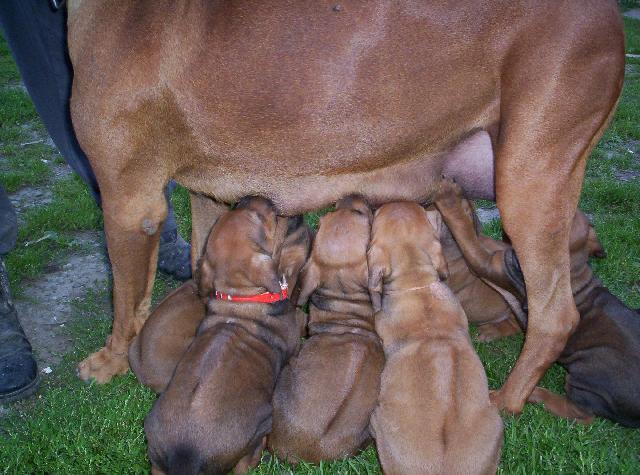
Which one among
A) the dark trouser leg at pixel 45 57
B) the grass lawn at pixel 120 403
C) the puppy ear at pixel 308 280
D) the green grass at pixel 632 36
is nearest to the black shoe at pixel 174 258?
the grass lawn at pixel 120 403

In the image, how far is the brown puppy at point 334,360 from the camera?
9.30 feet

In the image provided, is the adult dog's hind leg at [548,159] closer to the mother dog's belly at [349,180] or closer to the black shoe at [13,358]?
the mother dog's belly at [349,180]

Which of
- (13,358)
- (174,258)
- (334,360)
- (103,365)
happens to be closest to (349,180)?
(334,360)

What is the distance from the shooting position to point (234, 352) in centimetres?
295

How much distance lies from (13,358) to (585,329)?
282 cm

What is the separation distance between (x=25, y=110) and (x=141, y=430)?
223 inches

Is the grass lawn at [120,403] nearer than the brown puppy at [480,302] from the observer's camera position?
Yes

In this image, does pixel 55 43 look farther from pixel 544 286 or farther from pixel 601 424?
pixel 601 424

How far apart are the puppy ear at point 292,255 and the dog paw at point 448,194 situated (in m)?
0.73

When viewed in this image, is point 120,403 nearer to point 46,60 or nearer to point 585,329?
point 46,60

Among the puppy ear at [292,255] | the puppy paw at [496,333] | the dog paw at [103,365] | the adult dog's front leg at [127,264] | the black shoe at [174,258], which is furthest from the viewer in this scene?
the black shoe at [174,258]

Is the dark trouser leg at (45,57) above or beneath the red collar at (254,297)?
above

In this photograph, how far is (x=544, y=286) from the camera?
3.08 m

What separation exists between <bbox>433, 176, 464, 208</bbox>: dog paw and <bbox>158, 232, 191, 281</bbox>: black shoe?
1.75m
